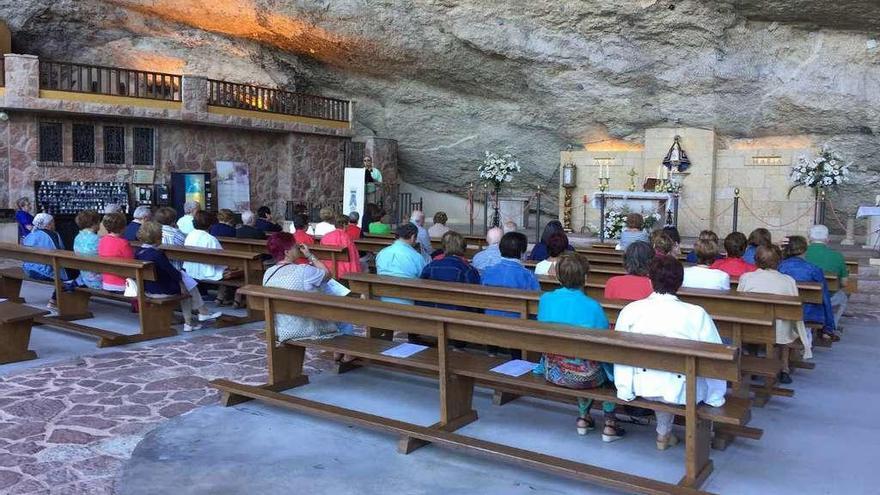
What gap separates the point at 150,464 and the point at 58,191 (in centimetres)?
1248

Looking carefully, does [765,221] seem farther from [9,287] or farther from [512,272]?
[9,287]

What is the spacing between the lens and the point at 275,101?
60.7ft

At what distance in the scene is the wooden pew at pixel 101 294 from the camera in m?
7.16

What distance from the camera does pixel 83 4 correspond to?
1809cm

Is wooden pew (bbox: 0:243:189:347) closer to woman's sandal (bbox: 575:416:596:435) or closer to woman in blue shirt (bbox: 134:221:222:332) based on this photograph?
woman in blue shirt (bbox: 134:221:222:332)

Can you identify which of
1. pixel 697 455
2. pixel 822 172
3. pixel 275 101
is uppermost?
pixel 275 101

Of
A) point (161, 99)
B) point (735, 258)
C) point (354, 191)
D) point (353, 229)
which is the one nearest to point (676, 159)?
point (354, 191)

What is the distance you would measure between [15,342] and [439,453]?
4.21 m

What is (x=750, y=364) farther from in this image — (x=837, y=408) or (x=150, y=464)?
(x=150, y=464)

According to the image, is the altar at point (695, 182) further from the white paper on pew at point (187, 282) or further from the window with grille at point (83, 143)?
the window with grille at point (83, 143)

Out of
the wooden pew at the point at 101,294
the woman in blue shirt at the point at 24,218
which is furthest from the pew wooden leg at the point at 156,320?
the woman in blue shirt at the point at 24,218

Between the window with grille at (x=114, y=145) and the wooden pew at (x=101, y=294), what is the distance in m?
7.44

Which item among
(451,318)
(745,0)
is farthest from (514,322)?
(745,0)

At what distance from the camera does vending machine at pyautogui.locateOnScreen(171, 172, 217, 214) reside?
16609 millimetres
